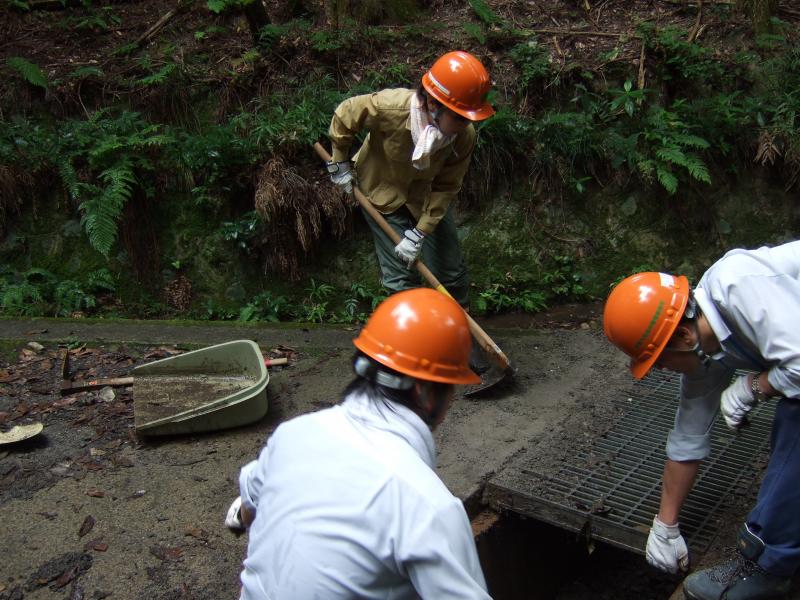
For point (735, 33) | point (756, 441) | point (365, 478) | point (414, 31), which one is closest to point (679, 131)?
point (735, 33)

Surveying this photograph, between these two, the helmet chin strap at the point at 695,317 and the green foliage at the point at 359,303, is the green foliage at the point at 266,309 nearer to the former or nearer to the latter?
the green foliage at the point at 359,303

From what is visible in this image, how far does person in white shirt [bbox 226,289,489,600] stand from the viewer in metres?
A: 1.47

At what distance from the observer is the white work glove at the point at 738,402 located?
2.52m

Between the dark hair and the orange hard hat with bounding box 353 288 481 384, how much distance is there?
0.06 ft

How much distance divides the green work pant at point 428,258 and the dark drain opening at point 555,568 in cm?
170

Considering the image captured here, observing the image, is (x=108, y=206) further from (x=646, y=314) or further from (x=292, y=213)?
(x=646, y=314)

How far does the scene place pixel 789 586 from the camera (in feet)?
8.69

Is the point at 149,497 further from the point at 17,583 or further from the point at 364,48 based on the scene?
the point at 364,48

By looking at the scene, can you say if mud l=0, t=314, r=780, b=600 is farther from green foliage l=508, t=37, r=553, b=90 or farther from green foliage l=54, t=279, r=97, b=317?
green foliage l=508, t=37, r=553, b=90

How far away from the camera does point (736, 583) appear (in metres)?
2.62

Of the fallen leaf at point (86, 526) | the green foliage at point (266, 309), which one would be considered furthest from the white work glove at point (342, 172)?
the fallen leaf at point (86, 526)

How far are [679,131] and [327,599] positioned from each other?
5637 mm

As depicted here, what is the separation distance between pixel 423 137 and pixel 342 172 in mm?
841

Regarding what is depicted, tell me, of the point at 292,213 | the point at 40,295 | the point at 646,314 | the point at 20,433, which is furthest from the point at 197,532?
the point at 40,295
